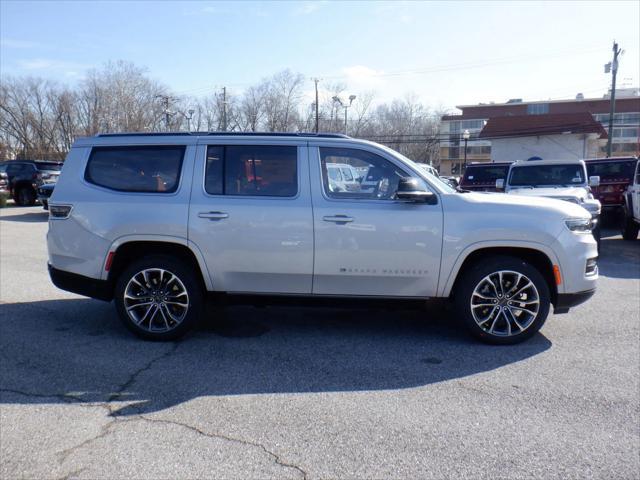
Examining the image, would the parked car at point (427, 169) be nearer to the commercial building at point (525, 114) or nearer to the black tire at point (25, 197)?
the black tire at point (25, 197)

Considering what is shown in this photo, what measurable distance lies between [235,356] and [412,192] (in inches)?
88.7

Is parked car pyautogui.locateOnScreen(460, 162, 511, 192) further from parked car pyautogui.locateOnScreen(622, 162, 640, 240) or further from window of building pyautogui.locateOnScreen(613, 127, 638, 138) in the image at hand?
window of building pyautogui.locateOnScreen(613, 127, 638, 138)

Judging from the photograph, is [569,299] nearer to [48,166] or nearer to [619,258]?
[619,258]

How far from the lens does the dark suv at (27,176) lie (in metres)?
21.9

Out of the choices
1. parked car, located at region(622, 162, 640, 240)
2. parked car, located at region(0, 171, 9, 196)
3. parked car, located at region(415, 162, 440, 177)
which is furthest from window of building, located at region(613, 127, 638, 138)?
parked car, located at region(0, 171, 9, 196)

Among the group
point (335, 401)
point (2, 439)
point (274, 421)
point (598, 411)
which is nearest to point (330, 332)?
point (335, 401)

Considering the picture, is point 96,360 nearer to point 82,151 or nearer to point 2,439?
point 2,439

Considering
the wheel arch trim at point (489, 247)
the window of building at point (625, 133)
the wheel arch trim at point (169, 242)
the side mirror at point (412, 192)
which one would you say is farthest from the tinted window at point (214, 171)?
the window of building at point (625, 133)

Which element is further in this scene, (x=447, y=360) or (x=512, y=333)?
(x=512, y=333)

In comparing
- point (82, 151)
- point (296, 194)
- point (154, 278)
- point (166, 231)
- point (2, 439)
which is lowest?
point (2, 439)

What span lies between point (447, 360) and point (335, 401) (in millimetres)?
1388

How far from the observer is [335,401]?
4.11 metres

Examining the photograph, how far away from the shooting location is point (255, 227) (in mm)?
5230

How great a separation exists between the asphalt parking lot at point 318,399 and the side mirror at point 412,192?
147 cm
